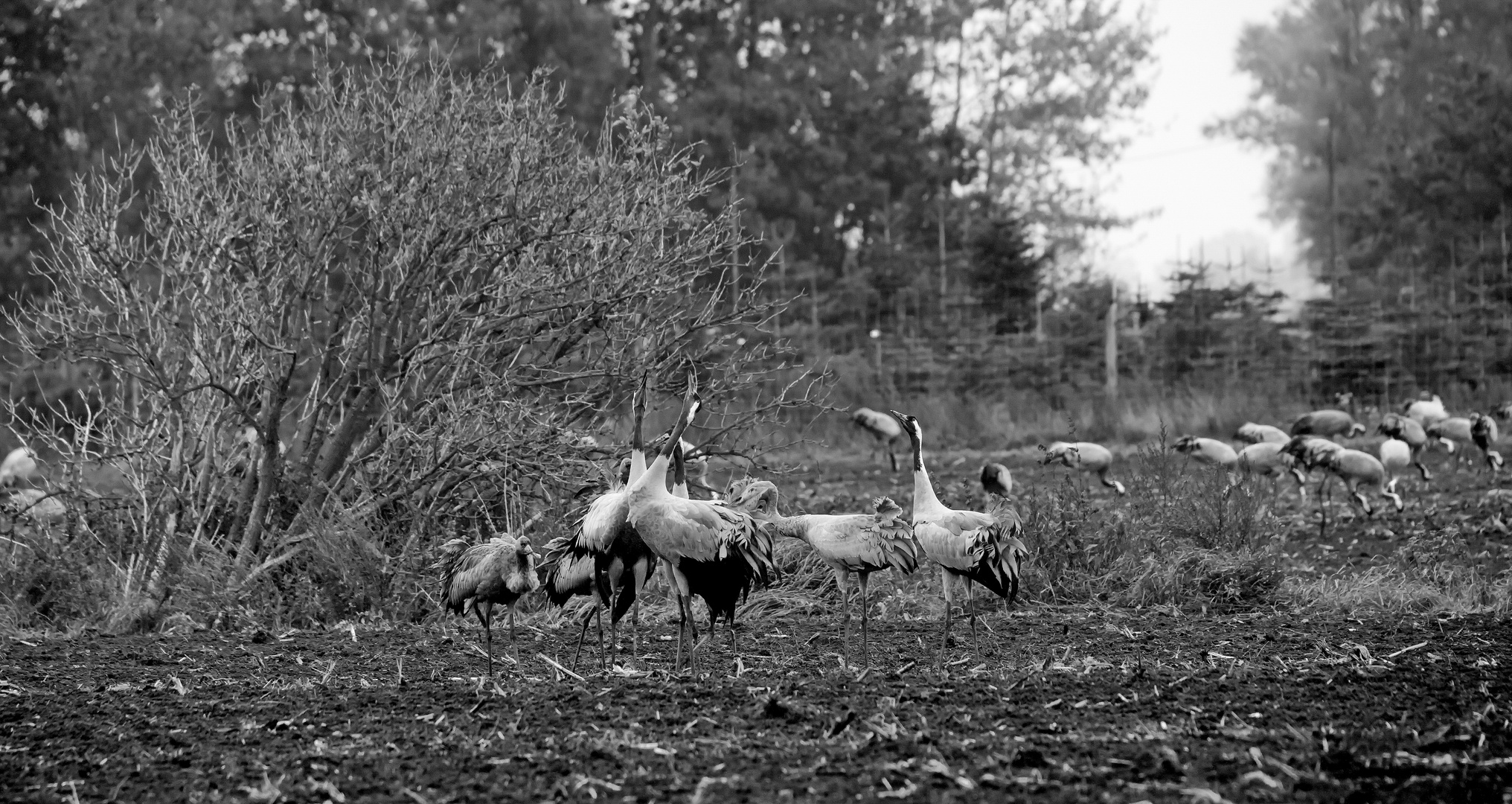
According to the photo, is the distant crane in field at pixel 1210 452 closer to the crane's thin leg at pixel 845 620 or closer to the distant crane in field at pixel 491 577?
the crane's thin leg at pixel 845 620

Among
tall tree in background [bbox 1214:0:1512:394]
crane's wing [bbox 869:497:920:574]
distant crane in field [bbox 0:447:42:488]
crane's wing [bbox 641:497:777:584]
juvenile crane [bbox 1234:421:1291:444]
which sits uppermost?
tall tree in background [bbox 1214:0:1512:394]

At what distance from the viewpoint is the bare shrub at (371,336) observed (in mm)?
9602

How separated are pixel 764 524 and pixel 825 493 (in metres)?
6.72

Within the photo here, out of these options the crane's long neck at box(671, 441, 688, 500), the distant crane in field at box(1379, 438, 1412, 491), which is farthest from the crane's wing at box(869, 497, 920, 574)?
the distant crane in field at box(1379, 438, 1412, 491)

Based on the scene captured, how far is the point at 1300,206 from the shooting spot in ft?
167

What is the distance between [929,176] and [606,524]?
2645cm

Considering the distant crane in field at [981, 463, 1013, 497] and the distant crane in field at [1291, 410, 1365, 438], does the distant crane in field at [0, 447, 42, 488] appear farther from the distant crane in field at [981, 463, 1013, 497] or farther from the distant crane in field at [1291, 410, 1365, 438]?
the distant crane in field at [1291, 410, 1365, 438]

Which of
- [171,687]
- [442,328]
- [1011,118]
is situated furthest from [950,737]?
[1011,118]

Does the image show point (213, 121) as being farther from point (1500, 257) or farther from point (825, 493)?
point (1500, 257)

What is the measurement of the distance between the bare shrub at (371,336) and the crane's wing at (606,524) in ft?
7.56

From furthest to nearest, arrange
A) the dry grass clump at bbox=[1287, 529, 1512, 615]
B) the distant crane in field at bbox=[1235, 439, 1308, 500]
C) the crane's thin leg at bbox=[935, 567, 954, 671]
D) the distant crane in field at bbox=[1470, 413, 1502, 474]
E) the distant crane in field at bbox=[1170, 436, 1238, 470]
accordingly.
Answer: the distant crane in field at bbox=[1470, 413, 1502, 474]
the distant crane in field at bbox=[1170, 436, 1238, 470]
the distant crane in field at bbox=[1235, 439, 1308, 500]
the dry grass clump at bbox=[1287, 529, 1512, 615]
the crane's thin leg at bbox=[935, 567, 954, 671]

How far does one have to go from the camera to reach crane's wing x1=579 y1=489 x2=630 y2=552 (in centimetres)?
721

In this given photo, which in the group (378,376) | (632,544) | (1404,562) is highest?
(378,376)

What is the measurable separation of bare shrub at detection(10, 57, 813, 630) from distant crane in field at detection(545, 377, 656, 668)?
177 centimetres
